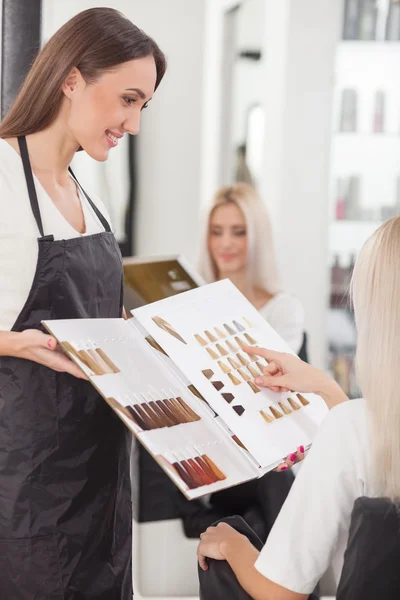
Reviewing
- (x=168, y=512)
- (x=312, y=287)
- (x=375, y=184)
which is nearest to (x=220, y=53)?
(x=375, y=184)

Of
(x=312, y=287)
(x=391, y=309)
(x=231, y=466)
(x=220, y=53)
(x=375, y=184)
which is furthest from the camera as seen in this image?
(x=220, y=53)

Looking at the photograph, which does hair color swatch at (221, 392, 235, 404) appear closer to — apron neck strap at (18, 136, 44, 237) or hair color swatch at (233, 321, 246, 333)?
hair color swatch at (233, 321, 246, 333)

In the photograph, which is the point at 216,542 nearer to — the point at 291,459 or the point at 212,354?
the point at 291,459

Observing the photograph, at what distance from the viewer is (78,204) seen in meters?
1.70

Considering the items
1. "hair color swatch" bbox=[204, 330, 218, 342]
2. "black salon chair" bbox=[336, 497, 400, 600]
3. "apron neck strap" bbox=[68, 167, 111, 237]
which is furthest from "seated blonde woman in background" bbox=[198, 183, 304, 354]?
"black salon chair" bbox=[336, 497, 400, 600]

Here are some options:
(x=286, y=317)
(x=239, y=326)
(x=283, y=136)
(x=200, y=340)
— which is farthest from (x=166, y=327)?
(x=283, y=136)

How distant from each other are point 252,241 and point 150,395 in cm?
190

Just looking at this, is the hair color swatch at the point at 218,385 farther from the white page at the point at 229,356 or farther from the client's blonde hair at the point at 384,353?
the client's blonde hair at the point at 384,353

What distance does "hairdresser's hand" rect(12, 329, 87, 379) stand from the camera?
4.59 ft

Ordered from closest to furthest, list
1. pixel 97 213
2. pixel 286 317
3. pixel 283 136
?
pixel 97 213 → pixel 286 317 → pixel 283 136

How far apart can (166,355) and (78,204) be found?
377mm

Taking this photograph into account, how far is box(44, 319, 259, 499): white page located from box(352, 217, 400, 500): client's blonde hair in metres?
0.26

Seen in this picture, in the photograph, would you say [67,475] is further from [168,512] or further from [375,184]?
[375,184]

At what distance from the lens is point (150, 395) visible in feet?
4.70
